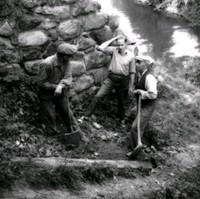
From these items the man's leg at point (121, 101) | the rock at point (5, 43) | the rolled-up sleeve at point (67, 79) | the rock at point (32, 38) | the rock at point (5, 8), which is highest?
the rock at point (5, 8)

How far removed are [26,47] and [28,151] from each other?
1851 mm

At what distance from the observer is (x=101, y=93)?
6453mm

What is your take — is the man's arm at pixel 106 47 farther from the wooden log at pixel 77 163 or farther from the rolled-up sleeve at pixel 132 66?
the wooden log at pixel 77 163

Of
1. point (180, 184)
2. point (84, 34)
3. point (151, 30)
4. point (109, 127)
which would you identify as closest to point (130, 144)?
point (109, 127)

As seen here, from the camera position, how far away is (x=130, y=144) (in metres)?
6.08

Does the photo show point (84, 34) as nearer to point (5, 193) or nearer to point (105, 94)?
point (105, 94)

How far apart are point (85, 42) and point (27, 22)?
1.20 m

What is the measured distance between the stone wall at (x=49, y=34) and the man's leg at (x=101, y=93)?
348mm

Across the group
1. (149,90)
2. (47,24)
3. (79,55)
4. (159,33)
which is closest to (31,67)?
(47,24)

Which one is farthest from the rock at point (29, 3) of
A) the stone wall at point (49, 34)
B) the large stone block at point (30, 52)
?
the large stone block at point (30, 52)

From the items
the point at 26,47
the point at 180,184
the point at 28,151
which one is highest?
the point at 26,47

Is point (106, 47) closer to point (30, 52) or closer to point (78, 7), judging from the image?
point (78, 7)

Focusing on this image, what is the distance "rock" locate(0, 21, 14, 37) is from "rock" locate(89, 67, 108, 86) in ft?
6.05

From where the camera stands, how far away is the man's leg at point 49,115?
5.36 m
